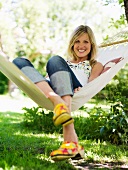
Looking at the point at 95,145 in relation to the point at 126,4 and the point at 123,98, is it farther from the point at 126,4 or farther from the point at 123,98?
the point at 126,4

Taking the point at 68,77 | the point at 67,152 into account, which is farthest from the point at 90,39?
the point at 67,152

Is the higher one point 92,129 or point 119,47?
point 119,47

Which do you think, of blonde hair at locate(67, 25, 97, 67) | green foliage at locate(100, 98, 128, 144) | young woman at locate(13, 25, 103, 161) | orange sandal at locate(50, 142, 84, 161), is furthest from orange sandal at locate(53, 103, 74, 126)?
Result: green foliage at locate(100, 98, 128, 144)

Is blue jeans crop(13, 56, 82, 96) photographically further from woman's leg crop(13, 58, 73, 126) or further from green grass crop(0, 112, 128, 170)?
green grass crop(0, 112, 128, 170)

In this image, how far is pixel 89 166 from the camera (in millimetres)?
2043

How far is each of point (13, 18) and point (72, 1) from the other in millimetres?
2835

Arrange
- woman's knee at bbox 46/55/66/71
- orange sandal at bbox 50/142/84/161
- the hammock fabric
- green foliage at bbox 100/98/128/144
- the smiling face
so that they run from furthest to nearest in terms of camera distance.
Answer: green foliage at bbox 100/98/128/144 < the smiling face < woman's knee at bbox 46/55/66/71 < the hammock fabric < orange sandal at bbox 50/142/84/161

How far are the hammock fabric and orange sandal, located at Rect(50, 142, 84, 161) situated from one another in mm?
277

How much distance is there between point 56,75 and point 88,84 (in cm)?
27

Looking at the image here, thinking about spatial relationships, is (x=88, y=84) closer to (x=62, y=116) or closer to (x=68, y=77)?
(x=68, y=77)

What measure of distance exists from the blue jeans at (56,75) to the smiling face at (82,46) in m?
0.40

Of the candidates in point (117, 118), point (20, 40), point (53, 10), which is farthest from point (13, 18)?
point (117, 118)

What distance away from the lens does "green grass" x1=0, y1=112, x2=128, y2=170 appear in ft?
6.40

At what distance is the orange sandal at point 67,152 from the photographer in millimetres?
1730
